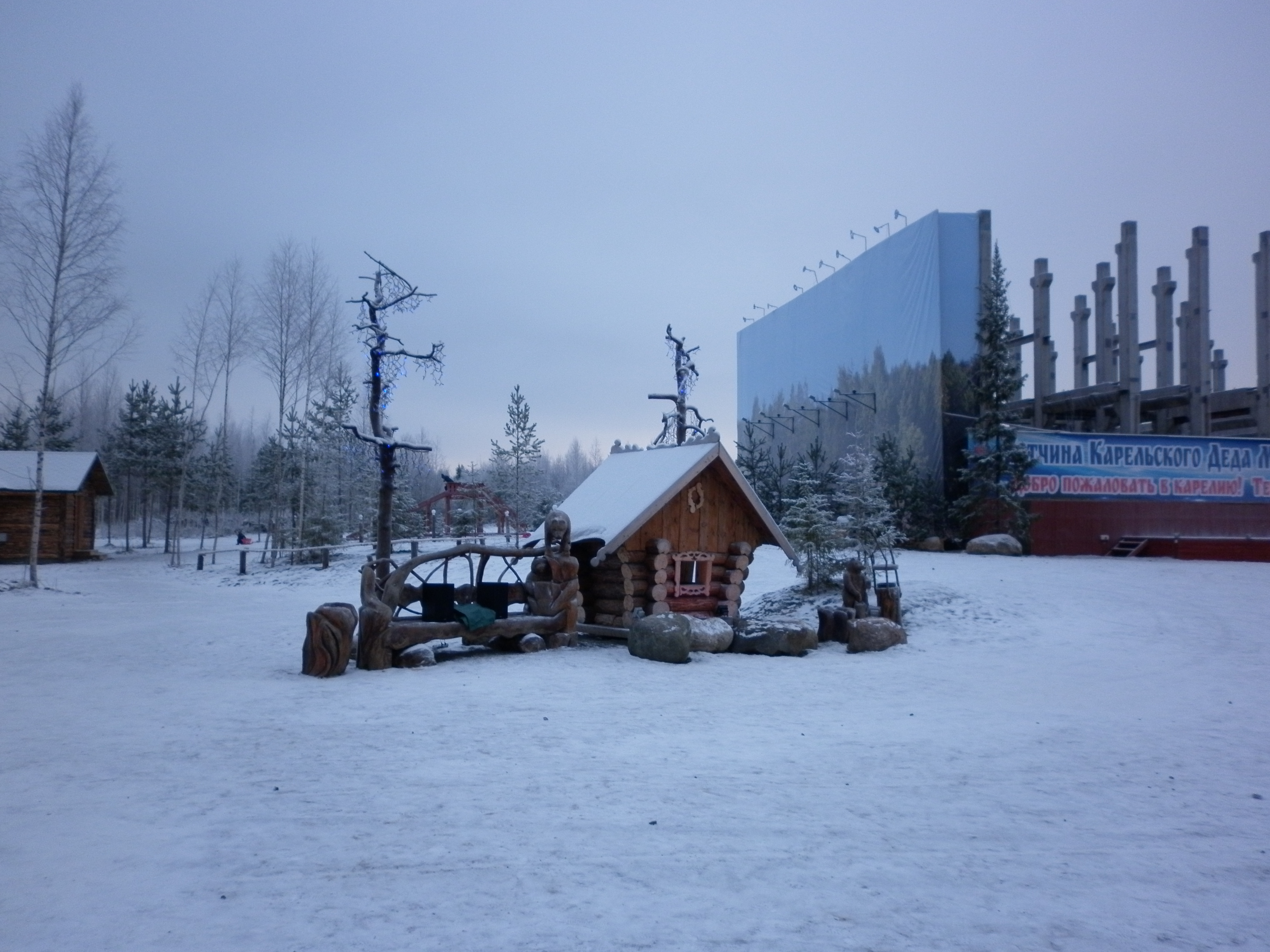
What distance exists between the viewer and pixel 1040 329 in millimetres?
32844

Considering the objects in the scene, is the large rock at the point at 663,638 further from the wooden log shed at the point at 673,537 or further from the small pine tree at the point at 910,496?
the small pine tree at the point at 910,496

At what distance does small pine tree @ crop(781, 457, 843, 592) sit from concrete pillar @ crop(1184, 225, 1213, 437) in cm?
1926

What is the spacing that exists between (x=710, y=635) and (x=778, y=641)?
3.50ft

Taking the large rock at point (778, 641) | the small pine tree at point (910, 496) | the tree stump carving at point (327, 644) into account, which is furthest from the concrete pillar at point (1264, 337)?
the tree stump carving at point (327, 644)

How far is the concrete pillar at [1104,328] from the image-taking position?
3353cm

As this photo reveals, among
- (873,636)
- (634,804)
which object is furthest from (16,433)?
(634,804)

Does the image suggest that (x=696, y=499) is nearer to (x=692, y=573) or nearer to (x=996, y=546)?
(x=692, y=573)

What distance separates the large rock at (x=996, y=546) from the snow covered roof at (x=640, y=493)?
11.6 meters

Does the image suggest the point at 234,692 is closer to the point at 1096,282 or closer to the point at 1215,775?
the point at 1215,775

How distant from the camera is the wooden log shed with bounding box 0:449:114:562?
3516cm

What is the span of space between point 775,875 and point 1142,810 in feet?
10.2

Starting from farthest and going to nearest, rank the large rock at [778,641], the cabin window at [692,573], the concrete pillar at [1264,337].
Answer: the concrete pillar at [1264,337] < the cabin window at [692,573] < the large rock at [778,641]

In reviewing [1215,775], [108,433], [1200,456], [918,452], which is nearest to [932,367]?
[918,452]

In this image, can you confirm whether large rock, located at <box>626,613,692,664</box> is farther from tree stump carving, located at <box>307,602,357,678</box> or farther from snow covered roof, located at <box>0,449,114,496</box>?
snow covered roof, located at <box>0,449,114,496</box>
